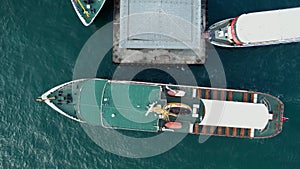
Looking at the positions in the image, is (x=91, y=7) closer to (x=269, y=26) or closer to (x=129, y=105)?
(x=129, y=105)

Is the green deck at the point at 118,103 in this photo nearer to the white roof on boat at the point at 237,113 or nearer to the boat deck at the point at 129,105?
the boat deck at the point at 129,105

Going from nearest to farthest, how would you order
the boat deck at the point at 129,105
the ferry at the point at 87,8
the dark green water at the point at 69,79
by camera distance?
the boat deck at the point at 129,105
the ferry at the point at 87,8
the dark green water at the point at 69,79

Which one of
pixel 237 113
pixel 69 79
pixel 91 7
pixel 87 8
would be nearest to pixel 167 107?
pixel 237 113

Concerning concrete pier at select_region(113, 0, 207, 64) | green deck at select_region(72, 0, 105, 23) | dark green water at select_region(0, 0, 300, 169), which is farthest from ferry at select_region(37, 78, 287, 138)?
green deck at select_region(72, 0, 105, 23)

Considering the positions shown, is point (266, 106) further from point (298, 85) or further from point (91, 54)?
point (91, 54)

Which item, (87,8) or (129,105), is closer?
(129,105)

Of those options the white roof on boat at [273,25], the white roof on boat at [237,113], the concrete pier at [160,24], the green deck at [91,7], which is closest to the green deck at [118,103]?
the concrete pier at [160,24]
